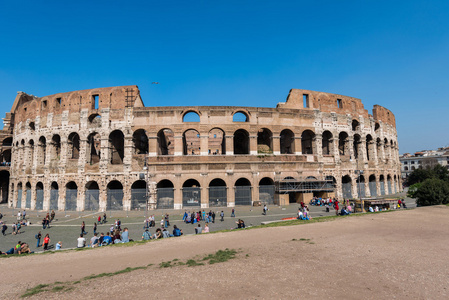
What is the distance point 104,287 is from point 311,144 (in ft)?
90.3

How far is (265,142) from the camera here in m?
29.9

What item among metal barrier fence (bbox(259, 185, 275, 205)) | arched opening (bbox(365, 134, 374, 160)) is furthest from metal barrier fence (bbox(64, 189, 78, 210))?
arched opening (bbox(365, 134, 374, 160))

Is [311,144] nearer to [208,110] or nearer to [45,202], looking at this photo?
[208,110]

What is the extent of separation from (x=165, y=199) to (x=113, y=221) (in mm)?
5735

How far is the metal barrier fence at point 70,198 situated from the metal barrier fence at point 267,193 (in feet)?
66.7

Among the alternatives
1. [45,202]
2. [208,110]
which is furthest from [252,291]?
[45,202]

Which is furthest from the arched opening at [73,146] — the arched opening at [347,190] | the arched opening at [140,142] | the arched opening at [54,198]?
the arched opening at [347,190]

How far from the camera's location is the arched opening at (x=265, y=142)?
2744 cm

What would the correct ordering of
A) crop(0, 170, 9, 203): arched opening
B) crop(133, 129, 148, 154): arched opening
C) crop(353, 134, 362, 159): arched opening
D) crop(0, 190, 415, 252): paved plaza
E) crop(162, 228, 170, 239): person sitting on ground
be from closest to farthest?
crop(162, 228, 170, 239): person sitting on ground, crop(0, 190, 415, 252): paved plaza, crop(133, 129, 148, 154): arched opening, crop(353, 134, 362, 159): arched opening, crop(0, 170, 9, 203): arched opening

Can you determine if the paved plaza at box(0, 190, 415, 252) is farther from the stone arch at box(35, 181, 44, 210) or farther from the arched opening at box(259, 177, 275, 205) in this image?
the stone arch at box(35, 181, 44, 210)

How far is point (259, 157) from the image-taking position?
26.2 m

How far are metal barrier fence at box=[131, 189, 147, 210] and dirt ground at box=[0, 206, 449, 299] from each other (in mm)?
13935

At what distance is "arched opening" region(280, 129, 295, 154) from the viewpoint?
27987mm

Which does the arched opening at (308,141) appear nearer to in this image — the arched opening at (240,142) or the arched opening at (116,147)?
the arched opening at (240,142)
